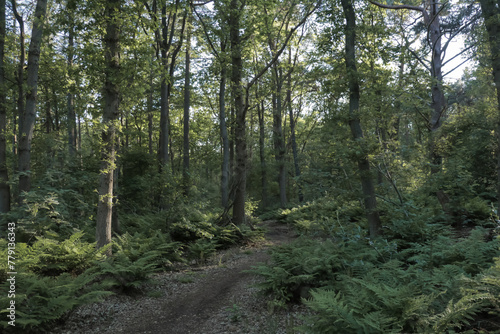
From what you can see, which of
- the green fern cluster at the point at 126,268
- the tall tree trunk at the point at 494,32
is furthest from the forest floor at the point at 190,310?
the tall tree trunk at the point at 494,32

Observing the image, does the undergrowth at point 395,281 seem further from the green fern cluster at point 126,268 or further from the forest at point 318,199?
the green fern cluster at point 126,268

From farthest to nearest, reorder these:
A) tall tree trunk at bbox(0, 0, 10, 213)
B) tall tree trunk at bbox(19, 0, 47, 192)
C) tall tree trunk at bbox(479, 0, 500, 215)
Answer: tall tree trunk at bbox(0, 0, 10, 213) → tall tree trunk at bbox(19, 0, 47, 192) → tall tree trunk at bbox(479, 0, 500, 215)

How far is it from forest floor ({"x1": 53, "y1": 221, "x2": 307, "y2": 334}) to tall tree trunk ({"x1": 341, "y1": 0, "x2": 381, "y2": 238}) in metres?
3.23

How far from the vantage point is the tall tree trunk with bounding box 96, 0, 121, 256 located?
6.47 m

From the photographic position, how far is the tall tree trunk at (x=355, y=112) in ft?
23.5

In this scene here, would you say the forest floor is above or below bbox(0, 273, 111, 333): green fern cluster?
below

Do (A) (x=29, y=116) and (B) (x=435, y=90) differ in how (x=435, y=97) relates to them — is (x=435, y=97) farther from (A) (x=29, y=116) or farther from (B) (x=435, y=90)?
(A) (x=29, y=116)

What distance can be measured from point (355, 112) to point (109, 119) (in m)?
5.68

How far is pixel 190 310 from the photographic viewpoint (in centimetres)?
527

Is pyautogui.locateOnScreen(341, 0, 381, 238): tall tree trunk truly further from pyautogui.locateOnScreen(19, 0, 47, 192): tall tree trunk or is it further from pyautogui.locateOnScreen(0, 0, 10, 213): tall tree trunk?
pyautogui.locateOnScreen(0, 0, 10, 213): tall tree trunk

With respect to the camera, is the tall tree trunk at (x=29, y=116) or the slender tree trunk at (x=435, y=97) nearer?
the tall tree trunk at (x=29, y=116)

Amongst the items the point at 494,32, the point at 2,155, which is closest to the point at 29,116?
the point at 2,155

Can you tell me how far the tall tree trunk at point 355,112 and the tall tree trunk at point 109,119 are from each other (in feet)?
17.7

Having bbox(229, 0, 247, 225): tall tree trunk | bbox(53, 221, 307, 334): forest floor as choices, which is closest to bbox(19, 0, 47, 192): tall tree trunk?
bbox(53, 221, 307, 334): forest floor
